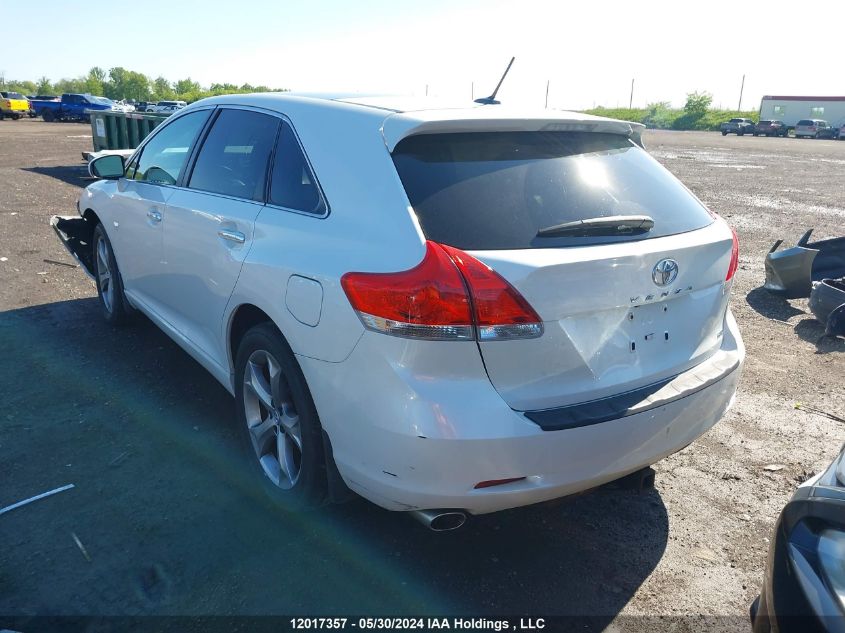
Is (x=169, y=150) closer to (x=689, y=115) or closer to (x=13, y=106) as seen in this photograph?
(x=13, y=106)

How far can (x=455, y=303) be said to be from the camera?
2.23 m

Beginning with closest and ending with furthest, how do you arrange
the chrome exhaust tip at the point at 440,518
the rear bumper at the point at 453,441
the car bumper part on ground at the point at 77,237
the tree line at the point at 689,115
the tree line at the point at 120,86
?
the rear bumper at the point at 453,441 → the chrome exhaust tip at the point at 440,518 → the car bumper part on ground at the point at 77,237 → the tree line at the point at 689,115 → the tree line at the point at 120,86

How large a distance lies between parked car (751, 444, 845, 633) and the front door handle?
2395 mm

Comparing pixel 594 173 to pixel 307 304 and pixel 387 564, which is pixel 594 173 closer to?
pixel 307 304

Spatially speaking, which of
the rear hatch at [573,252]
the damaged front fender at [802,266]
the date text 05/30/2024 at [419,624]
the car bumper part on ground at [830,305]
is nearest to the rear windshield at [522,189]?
the rear hatch at [573,252]

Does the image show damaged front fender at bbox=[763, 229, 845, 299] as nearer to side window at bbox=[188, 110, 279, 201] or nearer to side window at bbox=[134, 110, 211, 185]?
side window at bbox=[188, 110, 279, 201]

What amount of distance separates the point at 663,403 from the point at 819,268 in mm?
5480

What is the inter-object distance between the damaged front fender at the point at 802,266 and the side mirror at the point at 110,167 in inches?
229

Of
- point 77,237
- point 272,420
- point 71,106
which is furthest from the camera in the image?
point 71,106

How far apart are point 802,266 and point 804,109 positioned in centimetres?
6904

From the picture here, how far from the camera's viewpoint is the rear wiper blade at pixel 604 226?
2.46 metres

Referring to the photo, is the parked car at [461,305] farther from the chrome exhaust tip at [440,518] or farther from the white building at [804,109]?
the white building at [804,109]

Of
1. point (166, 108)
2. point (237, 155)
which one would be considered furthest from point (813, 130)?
point (237, 155)

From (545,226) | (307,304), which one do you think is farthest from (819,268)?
(307,304)
